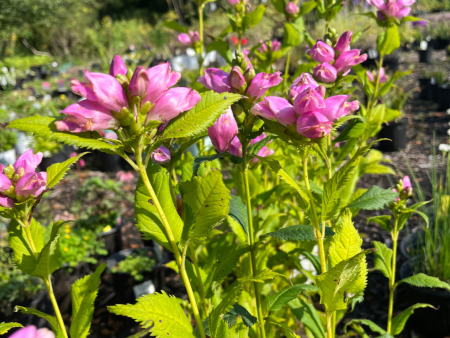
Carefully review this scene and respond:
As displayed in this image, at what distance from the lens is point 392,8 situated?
1357 mm

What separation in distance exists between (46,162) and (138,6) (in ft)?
60.5

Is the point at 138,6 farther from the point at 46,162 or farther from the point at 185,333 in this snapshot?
the point at 185,333

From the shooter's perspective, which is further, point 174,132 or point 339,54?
point 339,54

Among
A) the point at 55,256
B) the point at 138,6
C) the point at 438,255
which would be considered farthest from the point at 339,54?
the point at 138,6

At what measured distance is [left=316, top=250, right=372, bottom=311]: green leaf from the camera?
0.64 metres

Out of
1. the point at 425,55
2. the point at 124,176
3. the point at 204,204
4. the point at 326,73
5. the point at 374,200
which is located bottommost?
the point at 425,55

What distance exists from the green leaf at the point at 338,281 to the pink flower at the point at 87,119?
45 centimetres

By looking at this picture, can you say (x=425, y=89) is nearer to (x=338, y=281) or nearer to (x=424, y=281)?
(x=424, y=281)

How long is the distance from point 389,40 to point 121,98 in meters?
1.27

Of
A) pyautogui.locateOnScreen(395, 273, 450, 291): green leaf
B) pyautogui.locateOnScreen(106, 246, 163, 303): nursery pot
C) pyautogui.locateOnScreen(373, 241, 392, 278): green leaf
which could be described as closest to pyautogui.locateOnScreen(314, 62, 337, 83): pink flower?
pyautogui.locateOnScreen(373, 241, 392, 278): green leaf

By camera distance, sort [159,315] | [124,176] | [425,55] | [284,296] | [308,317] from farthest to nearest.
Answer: [425,55] < [124,176] < [308,317] < [284,296] < [159,315]

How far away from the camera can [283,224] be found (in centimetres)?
146

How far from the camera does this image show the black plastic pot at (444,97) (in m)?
4.64

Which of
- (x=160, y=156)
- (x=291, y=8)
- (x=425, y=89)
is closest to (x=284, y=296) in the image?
(x=160, y=156)
